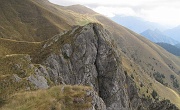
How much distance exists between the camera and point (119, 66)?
8588 centimetres

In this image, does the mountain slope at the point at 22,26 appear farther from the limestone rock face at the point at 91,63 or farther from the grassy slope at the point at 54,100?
the grassy slope at the point at 54,100

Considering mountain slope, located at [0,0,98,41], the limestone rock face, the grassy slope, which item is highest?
the grassy slope

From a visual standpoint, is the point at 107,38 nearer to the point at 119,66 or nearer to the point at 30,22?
the point at 119,66

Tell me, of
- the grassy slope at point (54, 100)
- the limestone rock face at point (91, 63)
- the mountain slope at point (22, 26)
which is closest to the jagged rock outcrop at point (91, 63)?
the limestone rock face at point (91, 63)

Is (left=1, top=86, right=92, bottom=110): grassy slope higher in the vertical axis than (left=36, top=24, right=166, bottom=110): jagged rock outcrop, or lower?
higher

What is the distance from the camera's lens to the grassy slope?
97.5 ft

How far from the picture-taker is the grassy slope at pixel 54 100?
29.7 metres

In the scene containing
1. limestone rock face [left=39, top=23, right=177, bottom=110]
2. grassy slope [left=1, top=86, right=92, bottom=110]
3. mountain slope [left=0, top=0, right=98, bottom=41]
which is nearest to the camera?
grassy slope [left=1, top=86, right=92, bottom=110]

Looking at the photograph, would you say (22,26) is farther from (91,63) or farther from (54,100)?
(54,100)

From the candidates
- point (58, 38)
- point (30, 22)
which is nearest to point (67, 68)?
point (58, 38)

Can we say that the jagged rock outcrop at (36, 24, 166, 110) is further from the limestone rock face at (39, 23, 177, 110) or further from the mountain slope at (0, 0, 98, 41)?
the mountain slope at (0, 0, 98, 41)

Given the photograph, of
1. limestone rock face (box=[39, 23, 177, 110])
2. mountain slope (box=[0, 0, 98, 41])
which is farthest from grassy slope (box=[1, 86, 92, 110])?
mountain slope (box=[0, 0, 98, 41])

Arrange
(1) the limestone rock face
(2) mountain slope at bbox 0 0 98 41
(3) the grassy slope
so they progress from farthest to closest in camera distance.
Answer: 1. (2) mountain slope at bbox 0 0 98 41
2. (1) the limestone rock face
3. (3) the grassy slope

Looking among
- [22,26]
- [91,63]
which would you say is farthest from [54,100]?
[22,26]
